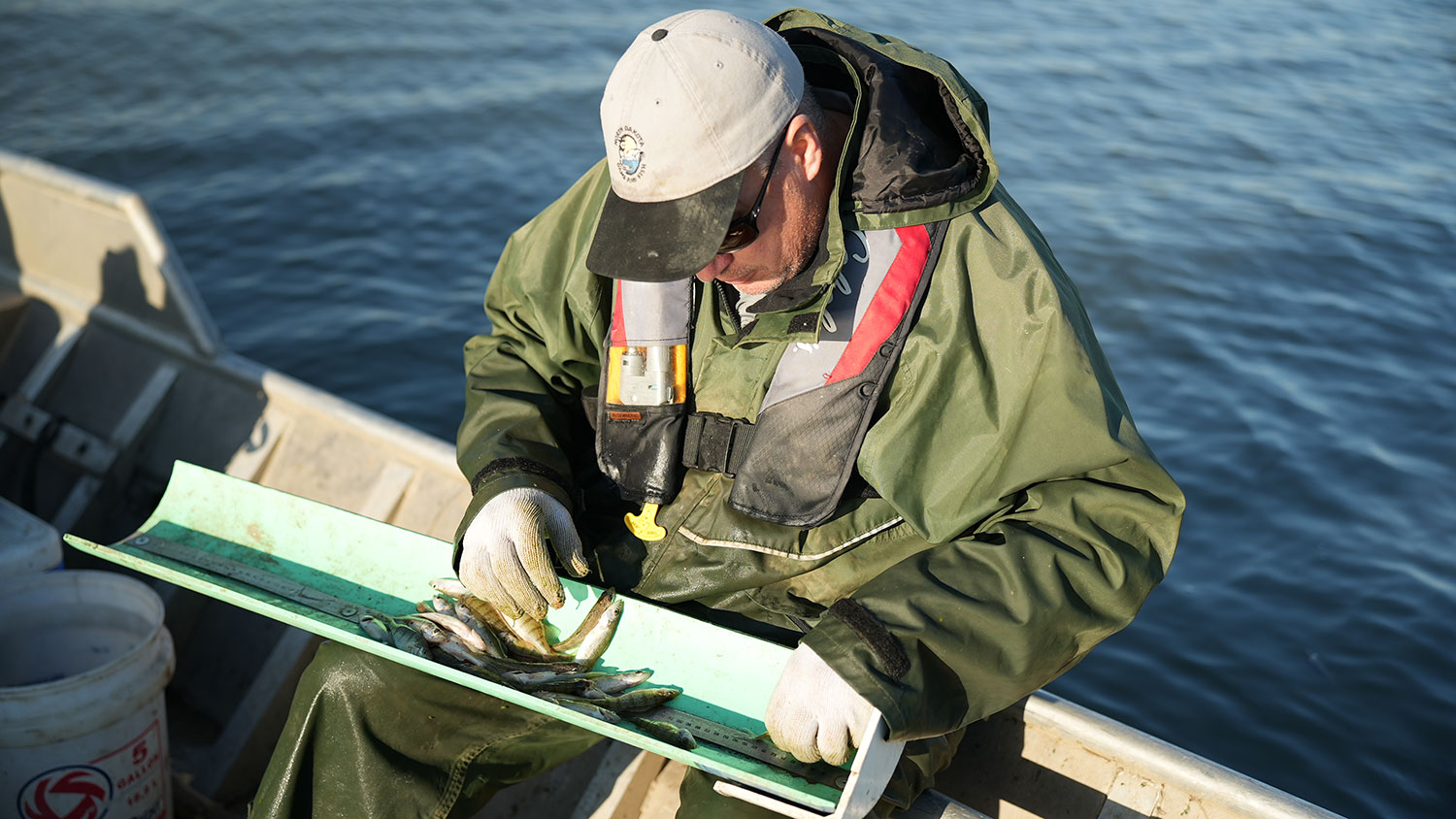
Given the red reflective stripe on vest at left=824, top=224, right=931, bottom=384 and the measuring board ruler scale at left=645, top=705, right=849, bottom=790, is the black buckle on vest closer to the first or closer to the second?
the red reflective stripe on vest at left=824, top=224, right=931, bottom=384

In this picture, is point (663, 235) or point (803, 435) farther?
point (803, 435)

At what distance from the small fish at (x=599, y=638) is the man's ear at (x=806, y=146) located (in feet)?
3.82

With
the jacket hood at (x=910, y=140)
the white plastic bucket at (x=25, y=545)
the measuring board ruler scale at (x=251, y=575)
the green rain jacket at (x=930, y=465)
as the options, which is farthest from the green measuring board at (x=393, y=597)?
the jacket hood at (x=910, y=140)

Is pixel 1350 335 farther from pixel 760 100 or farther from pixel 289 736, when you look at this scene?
pixel 289 736

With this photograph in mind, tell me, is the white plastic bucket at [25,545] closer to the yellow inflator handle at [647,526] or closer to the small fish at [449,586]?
the small fish at [449,586]

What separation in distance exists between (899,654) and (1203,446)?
4.67m

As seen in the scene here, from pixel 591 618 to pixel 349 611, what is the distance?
25.2 inches

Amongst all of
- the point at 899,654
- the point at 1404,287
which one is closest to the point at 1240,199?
the point at 1404,287

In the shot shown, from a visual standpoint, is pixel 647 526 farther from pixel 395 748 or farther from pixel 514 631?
pixel 395 748

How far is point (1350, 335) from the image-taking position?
7.29 metres

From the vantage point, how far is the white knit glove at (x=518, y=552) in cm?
271

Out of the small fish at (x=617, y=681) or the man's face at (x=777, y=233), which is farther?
the small fish at (x=617, y=681)

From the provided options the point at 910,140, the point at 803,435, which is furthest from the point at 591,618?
the point at 910,140

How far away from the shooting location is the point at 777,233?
2.48m
